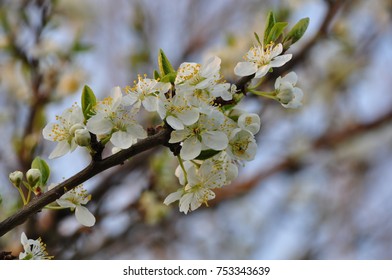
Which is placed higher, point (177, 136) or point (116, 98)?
point (116, 98)

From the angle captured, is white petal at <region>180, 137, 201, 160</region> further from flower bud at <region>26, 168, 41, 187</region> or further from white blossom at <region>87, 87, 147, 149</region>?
flower bud at <region>26, 168, 41, 187</region>

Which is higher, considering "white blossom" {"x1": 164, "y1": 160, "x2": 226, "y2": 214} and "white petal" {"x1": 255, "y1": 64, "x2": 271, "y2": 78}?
"white petal" {"x1": 255, "y1": 64, "x2": 271, "y2": 78}

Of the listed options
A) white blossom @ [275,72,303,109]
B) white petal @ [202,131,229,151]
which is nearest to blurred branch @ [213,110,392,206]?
white blossom @ [275,72,303,109]

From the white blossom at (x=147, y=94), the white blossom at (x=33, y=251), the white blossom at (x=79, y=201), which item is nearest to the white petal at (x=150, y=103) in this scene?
the white blossom at (x=147, y=94)

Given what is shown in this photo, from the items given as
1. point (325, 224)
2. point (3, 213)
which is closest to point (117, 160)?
point (3, 213)

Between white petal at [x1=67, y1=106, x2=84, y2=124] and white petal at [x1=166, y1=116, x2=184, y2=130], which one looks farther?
white petal at [x1=67, y1=106, x2=84, y2=124]

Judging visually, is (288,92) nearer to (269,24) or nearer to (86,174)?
(269,24)

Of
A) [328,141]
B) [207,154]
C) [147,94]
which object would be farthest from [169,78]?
[328,141]
